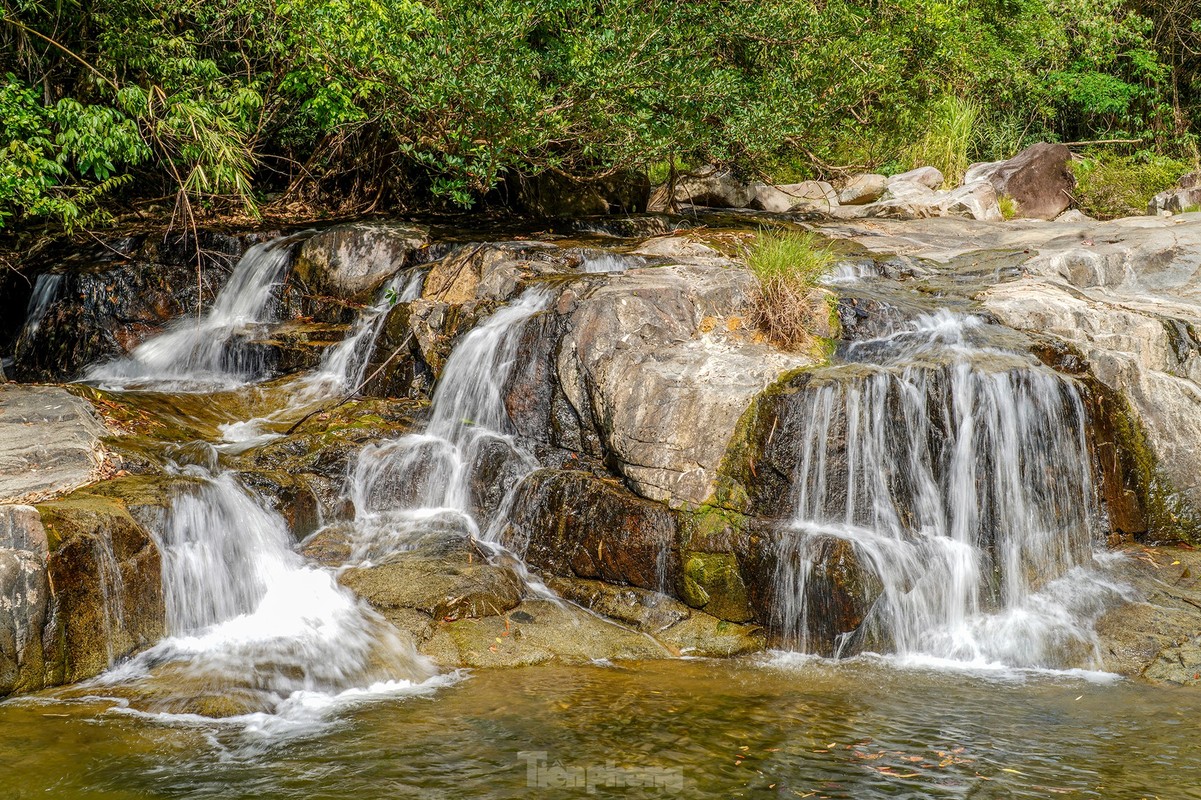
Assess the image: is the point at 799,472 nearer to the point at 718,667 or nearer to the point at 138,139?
the point at 718,667

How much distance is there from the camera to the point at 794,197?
50.7 feet

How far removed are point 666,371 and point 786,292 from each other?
56.4 inches

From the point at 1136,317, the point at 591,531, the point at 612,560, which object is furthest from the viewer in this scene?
the point at 1136,317

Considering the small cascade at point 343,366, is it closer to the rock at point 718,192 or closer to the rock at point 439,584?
the rock at point 439,584

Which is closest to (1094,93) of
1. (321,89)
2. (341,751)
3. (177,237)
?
(321,89)

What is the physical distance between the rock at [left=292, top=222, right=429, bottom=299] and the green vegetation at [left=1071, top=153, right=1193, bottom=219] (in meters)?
11.3

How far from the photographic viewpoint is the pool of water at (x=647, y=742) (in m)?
3.91

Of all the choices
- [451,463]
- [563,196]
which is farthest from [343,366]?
[563,196]

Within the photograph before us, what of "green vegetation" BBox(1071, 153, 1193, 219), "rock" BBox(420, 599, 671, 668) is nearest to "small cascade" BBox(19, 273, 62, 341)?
"rock" BBox(420, 599, 671, 668)

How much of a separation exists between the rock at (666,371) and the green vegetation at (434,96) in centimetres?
358

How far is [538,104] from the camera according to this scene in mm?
10461

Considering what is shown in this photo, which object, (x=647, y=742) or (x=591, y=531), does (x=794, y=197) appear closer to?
(x=591, y=531)

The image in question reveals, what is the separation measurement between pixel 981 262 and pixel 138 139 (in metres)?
9.65

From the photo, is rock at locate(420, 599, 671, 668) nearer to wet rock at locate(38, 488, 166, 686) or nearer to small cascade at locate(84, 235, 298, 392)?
wet rock at locate(38, 488, 166, 686)
